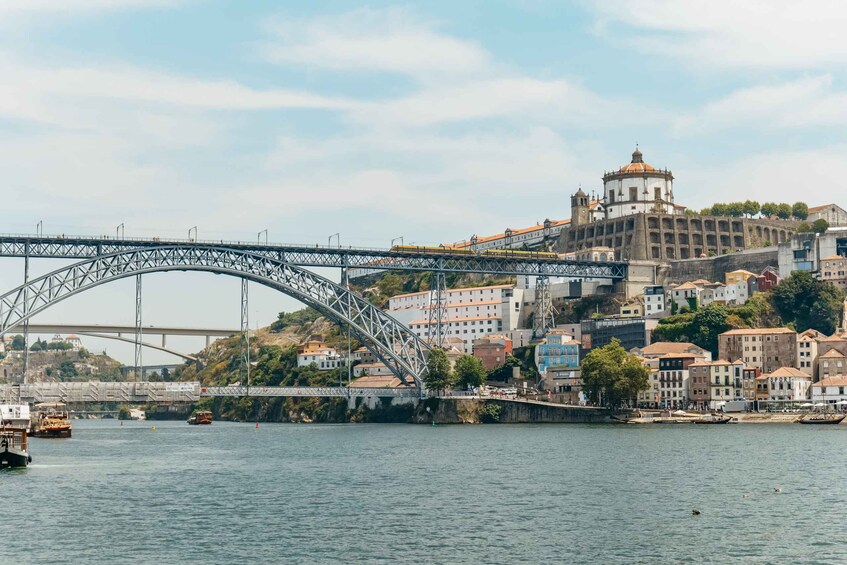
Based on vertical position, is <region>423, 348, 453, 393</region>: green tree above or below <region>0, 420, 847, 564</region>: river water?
above

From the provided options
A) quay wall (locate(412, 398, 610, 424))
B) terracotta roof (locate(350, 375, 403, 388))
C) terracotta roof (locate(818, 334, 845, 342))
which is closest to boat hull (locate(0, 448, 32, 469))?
quay wall (locate(412, 398, 610, 424))

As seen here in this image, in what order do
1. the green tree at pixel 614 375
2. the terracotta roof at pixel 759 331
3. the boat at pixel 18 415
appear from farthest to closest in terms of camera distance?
the terracotta roof at pixel 759 331 < the green tree at pixel 614 375 < the boat at pixel 18 415

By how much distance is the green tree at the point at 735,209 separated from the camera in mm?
167375

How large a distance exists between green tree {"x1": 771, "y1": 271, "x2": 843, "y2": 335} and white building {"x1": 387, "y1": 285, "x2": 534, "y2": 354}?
28.8 metres

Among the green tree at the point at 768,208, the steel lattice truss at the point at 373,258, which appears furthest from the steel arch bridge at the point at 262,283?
the green tree at the point at 768,208

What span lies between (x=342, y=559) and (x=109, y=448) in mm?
51466

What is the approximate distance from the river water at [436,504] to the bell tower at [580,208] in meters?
84.0

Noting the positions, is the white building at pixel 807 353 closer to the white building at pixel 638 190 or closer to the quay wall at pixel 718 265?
the quay wall at pixel 718 265

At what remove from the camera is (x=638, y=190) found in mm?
161625

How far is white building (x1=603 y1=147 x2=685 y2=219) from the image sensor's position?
161 m

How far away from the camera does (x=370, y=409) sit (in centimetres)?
13338

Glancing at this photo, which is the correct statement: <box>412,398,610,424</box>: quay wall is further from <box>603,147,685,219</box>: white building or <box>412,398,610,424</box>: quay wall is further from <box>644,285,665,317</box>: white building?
<box>603,147,685,219</box>: white building

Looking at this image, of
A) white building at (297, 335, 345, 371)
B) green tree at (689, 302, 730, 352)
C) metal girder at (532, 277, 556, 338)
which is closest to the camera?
green tree at (689, 302, 730, 352)

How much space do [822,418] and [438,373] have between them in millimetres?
33888
